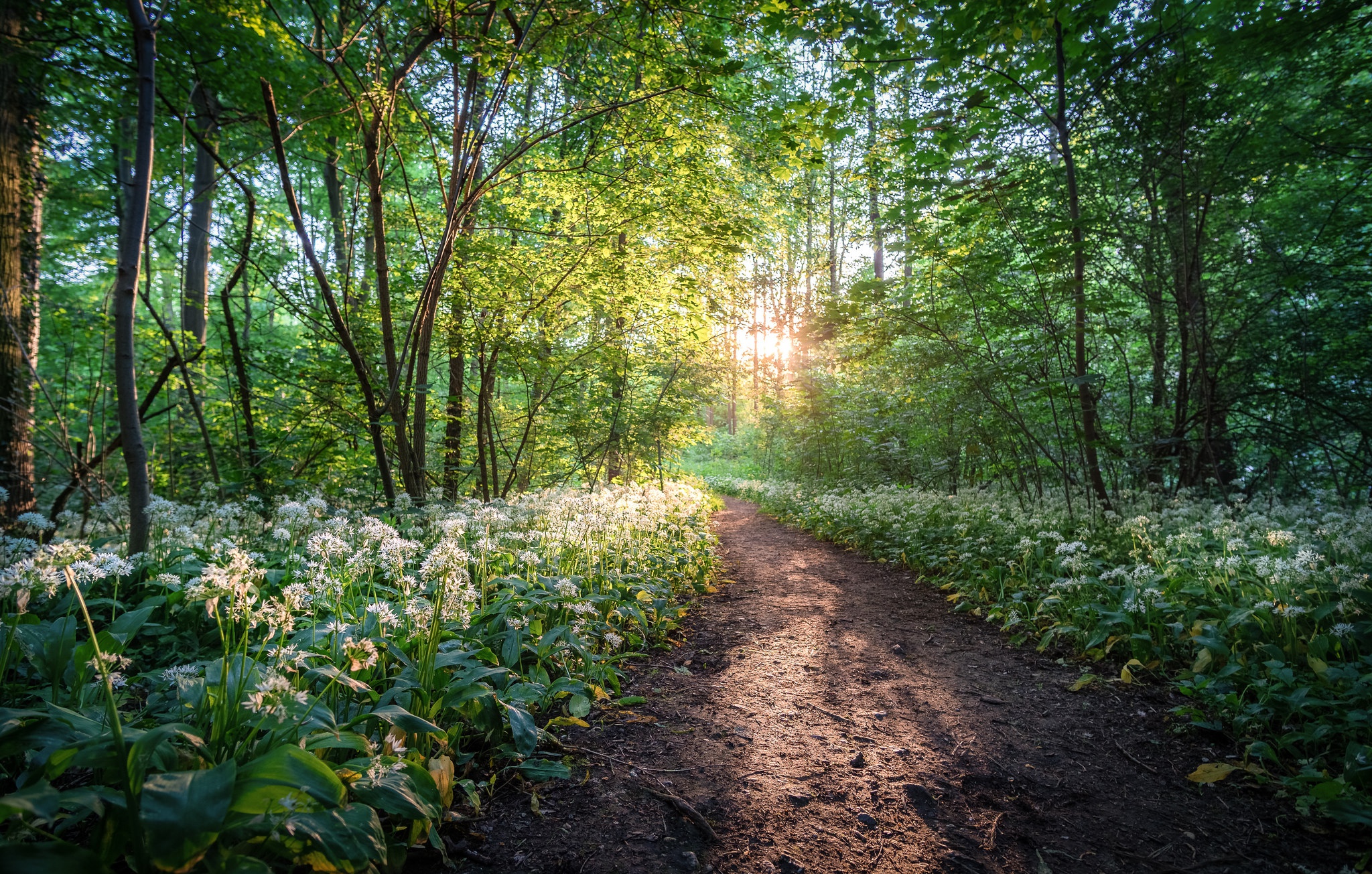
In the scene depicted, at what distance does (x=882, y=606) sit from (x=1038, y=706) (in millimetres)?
2210

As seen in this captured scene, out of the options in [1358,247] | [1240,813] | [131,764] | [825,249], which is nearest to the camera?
[131,764]

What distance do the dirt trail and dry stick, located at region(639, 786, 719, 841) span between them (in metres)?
0.03

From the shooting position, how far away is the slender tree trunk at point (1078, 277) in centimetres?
567

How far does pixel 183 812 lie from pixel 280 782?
0.56ft

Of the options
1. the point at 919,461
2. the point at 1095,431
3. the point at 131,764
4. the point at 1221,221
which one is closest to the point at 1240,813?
the point at 131,764

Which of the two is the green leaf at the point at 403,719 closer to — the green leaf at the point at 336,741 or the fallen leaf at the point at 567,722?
the green leaf at the point at 336,741

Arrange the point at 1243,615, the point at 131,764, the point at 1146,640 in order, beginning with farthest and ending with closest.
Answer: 1. the point at 1146,640
2. the point at 1243,615
3. the point at 131,764

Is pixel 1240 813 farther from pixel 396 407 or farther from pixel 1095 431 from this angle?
pixel 396 407

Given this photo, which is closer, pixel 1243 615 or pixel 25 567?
pixel 25 567

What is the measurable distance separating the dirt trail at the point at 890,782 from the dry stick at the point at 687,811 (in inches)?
1.0

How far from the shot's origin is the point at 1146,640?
3660 mm

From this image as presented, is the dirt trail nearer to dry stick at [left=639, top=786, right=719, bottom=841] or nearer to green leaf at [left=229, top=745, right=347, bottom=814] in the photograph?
dry stick at [left=639, top=786, right=719, bottom=841]

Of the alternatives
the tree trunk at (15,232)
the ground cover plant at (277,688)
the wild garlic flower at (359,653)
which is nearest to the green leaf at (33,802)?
the ground cover plant at (277,688)

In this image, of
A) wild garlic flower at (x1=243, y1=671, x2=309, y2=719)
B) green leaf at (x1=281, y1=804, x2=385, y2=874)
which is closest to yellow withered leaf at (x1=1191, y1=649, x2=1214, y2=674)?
green leaf at (x1=281, y1=804, x2=385, y2=874)
